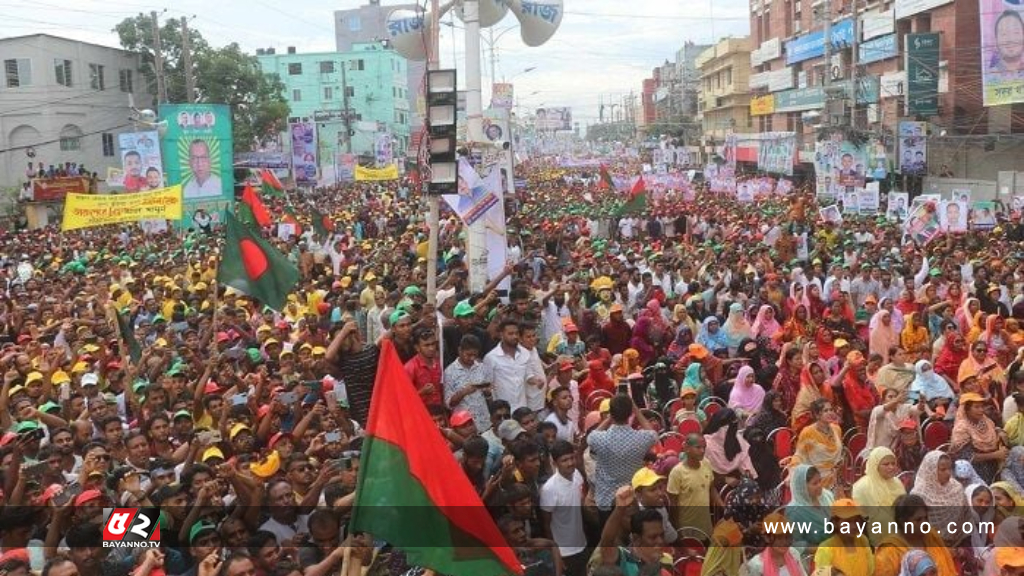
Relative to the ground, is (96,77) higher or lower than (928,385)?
higher

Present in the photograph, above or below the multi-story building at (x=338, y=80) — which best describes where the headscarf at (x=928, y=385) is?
below

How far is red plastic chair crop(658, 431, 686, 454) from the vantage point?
688 centimetres

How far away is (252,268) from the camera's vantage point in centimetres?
986

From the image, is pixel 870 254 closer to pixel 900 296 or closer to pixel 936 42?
pixel 900 296

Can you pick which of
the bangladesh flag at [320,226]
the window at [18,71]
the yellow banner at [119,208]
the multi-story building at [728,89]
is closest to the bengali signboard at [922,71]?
the bangladesh flag at [320,226]

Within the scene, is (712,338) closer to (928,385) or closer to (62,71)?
(928,385)

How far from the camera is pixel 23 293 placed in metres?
14.5

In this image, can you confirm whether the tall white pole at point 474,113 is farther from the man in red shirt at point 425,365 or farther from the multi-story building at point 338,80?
the multi-story building at point 338,80

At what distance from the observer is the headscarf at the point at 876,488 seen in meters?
5.70

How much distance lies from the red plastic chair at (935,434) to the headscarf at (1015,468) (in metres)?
0.66

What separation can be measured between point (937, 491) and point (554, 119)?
437ft

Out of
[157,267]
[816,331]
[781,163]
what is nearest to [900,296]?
[816,331]

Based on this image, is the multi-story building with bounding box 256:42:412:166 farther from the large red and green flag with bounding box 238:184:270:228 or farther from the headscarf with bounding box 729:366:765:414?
the headscarf with bounding box 729:366:765:414

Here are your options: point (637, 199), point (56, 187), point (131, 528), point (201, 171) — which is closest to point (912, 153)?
point (637, 199)
